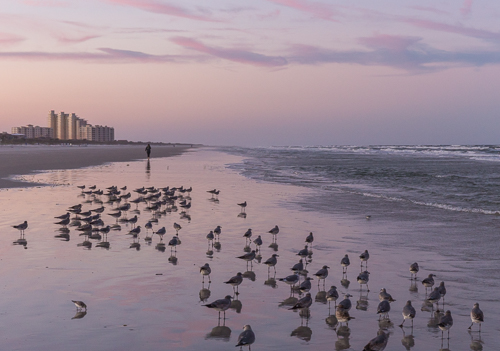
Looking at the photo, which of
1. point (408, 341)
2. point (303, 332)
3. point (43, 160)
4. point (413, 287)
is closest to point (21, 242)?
point (303, 332)

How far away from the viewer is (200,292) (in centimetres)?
954

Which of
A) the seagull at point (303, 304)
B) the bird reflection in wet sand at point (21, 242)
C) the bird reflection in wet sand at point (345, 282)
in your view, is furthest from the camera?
the bird reflection in wet sand at point (21, 242)

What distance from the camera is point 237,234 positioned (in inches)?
618

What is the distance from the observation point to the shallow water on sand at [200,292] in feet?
24.5

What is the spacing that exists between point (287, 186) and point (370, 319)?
75.8 feet

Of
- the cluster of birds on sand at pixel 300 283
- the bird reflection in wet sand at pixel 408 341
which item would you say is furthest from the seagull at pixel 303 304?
the bird reflection in wet sand at pixel 408 341

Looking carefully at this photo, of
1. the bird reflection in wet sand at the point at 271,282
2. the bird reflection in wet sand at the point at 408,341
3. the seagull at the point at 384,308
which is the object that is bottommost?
the bird reflection in wet sand at the point at 408,341

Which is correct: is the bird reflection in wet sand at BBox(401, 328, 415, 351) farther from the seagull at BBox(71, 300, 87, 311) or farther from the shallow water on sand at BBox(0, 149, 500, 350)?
the seagull at BBox(71, 300, 87, 311)

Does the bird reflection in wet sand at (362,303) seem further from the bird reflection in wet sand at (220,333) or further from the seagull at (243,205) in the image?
the seagull at (243,205)

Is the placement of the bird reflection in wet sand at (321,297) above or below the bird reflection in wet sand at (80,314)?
below

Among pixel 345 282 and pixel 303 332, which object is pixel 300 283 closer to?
pixel 345 282

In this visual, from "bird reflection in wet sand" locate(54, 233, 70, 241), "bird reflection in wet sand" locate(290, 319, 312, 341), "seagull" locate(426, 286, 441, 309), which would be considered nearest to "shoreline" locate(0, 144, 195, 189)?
"bird reflection in wet sand" locate(54, 233, 70, 241)

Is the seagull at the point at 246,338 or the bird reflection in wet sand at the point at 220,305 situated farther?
the bird reflection in wet sand at the point at 220,305

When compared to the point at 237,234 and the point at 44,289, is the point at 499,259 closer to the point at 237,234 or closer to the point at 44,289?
the point at 237,234
